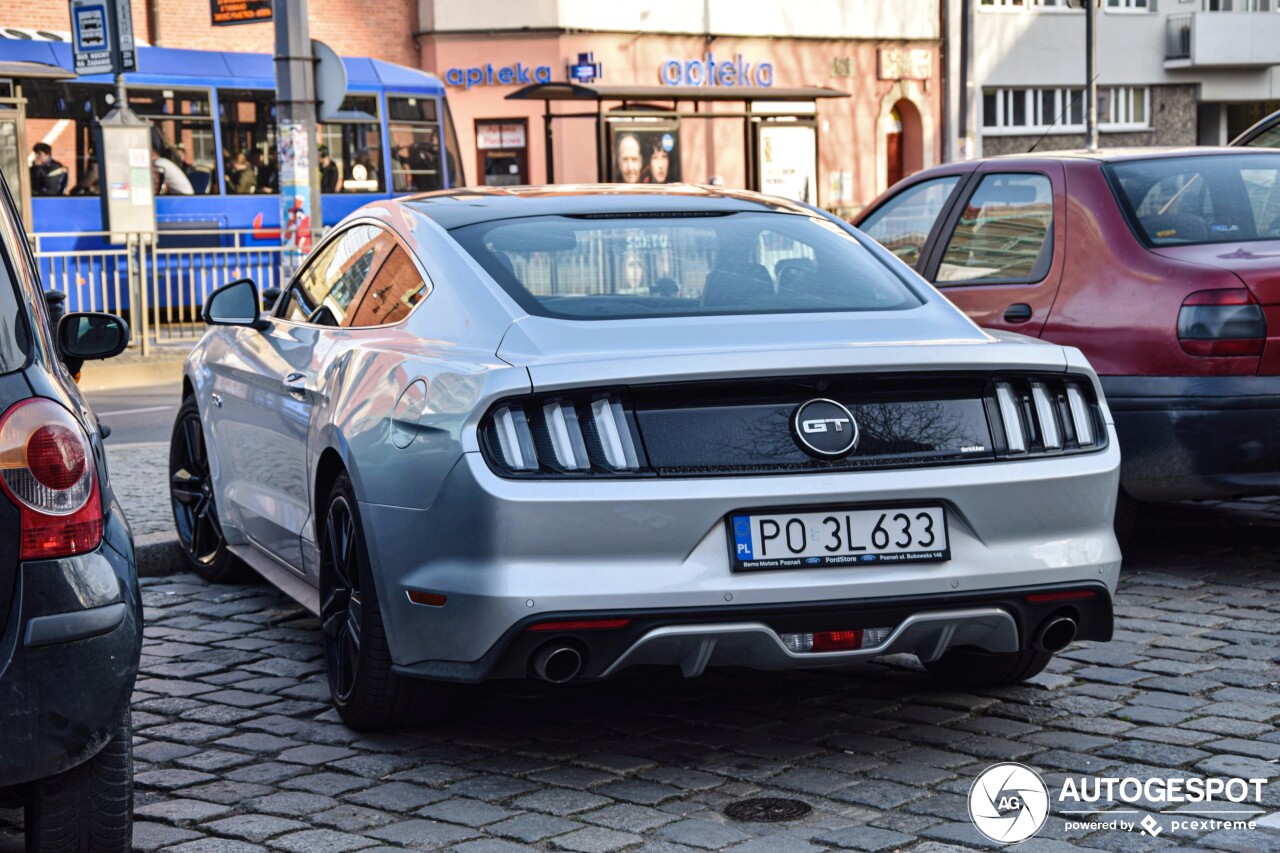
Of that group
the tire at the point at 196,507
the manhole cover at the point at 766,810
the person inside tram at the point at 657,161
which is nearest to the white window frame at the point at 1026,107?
the person inside tram at the point at 657,161

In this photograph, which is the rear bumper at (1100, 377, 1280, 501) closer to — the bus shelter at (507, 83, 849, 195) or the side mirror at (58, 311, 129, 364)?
the side mirror at (58, 311, 129, 364)

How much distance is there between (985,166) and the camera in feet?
26.1

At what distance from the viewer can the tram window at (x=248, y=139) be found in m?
24.5

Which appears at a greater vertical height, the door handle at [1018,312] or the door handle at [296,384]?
the door handle at [1018,312]

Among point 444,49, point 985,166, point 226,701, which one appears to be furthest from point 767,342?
point 444,49

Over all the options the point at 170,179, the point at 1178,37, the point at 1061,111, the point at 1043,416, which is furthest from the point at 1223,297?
the point at 1178,37

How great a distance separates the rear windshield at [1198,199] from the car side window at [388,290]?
3.09 metres

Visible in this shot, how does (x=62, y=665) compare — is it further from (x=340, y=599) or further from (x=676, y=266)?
(x=676, y=266)

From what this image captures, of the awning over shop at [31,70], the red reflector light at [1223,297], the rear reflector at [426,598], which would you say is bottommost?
the rear reflector at [426,598]

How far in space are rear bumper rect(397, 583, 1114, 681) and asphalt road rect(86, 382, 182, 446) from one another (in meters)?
8.02

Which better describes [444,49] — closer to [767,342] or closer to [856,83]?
[856,83]

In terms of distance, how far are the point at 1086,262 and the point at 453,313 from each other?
3.21 m

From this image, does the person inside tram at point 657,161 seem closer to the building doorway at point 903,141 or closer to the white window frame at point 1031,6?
the building doorway at point 903,141

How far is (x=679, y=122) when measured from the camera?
31719 mm
